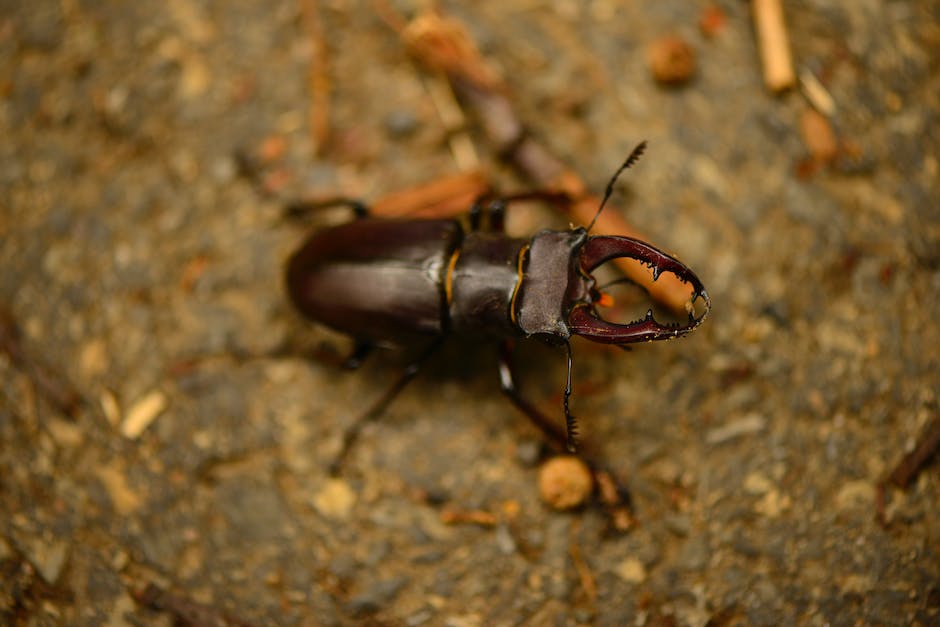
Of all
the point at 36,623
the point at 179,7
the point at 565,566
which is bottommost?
the point at 36,623

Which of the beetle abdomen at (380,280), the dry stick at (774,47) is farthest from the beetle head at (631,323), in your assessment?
the dry stick at (774,47)

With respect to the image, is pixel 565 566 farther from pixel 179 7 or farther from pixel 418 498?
pixel 179 7

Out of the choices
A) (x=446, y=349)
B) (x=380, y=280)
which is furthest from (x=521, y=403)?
(x=380, y=280)

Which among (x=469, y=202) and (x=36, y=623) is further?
(x=469, y=202)

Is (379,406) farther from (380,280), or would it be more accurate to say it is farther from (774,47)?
(774,47)

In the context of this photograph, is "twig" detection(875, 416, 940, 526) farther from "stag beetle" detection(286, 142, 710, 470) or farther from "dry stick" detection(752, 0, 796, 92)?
"dry stick" detection(752, 0, 796, 92)

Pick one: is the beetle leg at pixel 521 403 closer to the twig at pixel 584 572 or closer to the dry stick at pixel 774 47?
the twig at pixel 584 572

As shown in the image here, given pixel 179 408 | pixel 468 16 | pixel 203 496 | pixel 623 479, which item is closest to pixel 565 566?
pixel 623 479
